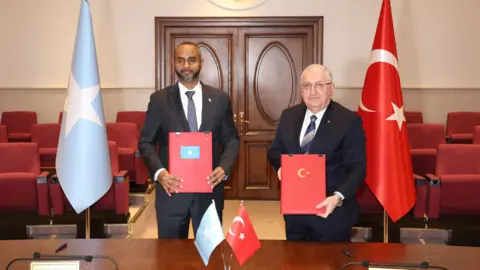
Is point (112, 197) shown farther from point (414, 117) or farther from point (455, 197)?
point (414, 117)

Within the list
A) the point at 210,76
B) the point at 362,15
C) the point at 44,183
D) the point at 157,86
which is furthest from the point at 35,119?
the point at 362,15

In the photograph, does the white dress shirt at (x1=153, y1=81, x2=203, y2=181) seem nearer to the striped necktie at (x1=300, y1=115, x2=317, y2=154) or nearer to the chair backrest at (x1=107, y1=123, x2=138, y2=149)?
the striped necktie at (x1=300, y1=115, x2=317, y2=154)

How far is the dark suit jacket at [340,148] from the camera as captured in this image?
2.38 meters

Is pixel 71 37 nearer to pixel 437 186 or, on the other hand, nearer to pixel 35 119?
pixel 35 119

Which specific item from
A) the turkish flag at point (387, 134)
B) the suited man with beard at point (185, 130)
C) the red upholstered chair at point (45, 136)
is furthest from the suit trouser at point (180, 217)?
the red upholstered chair at point (45, 136)

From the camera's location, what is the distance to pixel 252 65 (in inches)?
265

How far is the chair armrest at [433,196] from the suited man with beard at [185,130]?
1976 mm

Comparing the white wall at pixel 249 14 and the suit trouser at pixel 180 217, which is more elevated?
the white wall at pixel 249 14

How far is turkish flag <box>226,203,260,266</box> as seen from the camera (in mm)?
1736

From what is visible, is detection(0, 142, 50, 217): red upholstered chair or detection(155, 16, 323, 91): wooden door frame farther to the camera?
detection(155, 16, 323, 91): wooden door frame

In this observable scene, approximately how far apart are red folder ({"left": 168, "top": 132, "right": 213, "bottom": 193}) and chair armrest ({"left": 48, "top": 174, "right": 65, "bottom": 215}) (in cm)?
203

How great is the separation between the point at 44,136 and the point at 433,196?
397cm

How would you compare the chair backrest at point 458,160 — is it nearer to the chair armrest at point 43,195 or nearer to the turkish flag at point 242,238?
the turkish flag at point 242,238

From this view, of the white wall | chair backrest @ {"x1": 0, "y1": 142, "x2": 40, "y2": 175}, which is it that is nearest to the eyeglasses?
chair backrest @ {"x1": 0, "y1": 142, "x2": 40, "y2": 175}
